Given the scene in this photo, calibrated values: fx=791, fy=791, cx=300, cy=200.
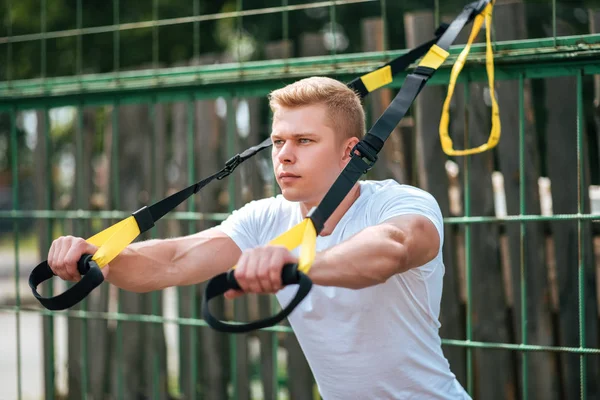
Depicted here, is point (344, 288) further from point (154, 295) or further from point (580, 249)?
point (154, 295)

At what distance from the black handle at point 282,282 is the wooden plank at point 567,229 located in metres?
2.02

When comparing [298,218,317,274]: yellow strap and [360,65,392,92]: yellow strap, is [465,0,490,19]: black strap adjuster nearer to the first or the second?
[360,65,392,92]: yellow strap

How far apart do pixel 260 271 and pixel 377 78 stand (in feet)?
4.36

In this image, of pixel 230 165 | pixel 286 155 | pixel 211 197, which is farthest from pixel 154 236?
pixel 286 155

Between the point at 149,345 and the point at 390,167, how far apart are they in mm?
1824

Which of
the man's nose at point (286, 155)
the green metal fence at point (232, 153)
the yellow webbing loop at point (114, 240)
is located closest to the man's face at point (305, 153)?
the man's nose at point (286, 155)

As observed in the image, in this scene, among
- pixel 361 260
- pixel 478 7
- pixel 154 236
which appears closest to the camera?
pixel 361 260

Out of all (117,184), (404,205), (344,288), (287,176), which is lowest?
(344,288)

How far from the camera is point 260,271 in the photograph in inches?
67.6

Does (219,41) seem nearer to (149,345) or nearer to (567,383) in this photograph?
(149,345)

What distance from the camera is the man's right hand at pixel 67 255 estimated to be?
2221mm

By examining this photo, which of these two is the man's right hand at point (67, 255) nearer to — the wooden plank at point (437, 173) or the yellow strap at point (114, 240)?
the yellow strap at point (114, 240)

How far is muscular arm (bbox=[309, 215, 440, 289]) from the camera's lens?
192 centimetres

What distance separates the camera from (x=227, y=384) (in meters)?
4.50
